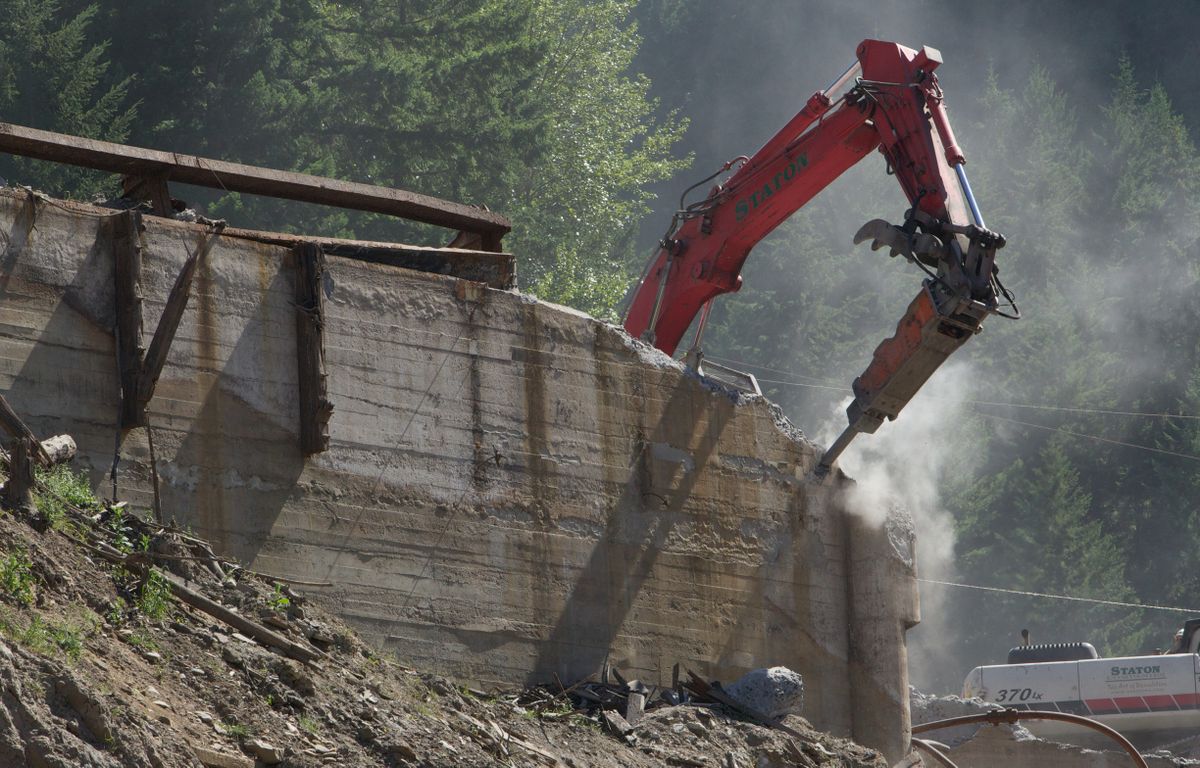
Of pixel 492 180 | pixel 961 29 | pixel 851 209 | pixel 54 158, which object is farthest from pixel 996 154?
pixel 54 158

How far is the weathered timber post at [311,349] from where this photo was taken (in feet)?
32.7

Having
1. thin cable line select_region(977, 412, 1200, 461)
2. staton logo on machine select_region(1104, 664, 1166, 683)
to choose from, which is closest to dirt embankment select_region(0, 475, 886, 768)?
staton logo on machine select_region(1104, 664, 1166, 683)

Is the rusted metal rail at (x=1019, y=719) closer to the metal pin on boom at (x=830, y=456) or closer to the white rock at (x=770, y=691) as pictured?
the metal pin on boom at (x=830, y=456)

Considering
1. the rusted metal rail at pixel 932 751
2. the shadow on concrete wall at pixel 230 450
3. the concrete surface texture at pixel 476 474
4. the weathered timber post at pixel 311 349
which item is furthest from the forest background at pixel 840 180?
the shadow on concrete wall at pixel 230 450

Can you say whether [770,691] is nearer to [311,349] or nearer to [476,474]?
[476,474]

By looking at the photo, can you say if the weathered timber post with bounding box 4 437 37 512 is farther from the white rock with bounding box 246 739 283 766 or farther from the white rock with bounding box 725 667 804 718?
the white rock with bounding box 725 667 804 718

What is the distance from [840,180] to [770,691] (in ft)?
155

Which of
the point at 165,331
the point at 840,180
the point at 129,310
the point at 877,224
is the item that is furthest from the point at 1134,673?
the point at 840,180

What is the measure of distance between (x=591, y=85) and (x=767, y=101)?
1293 inches

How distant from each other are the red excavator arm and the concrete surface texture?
1.15m

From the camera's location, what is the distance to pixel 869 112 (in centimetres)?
1370

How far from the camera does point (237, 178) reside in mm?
10609

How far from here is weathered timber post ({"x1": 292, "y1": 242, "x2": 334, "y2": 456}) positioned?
32.7ft

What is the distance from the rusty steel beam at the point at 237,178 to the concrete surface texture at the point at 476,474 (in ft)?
2.14
